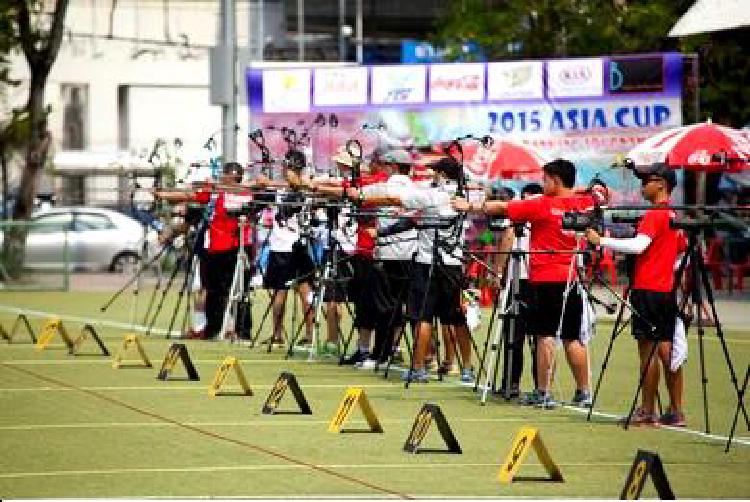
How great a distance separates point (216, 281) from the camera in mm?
25562

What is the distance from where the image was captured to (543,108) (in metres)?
36.7

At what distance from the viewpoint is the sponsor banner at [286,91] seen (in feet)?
127

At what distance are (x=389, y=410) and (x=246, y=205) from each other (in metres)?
7.43

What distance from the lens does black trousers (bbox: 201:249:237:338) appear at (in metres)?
25.5

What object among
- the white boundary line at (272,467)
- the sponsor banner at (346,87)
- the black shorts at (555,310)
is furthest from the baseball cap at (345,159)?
the sponsor banner at (346,87)

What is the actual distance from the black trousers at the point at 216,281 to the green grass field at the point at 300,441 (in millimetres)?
3315

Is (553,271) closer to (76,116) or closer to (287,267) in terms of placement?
(287,267)

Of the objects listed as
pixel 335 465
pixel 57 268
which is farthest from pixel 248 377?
pixel 57 268

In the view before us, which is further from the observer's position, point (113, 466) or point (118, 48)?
point (118, 48)

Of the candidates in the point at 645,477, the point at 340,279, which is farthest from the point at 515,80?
the point at 645,477

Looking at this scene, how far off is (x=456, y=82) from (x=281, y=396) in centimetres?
2035

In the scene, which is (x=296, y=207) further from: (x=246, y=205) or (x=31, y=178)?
(x=31, y=178)

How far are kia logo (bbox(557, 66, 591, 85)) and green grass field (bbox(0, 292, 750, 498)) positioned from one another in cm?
1408

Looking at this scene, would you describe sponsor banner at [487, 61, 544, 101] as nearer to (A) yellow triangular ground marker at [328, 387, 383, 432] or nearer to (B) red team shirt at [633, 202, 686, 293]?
(B) red team shirt at [633, 202, 686, 293]
